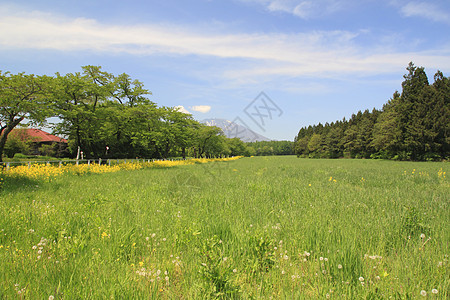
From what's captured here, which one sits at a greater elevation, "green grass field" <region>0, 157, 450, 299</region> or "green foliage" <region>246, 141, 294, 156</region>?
"green foliage" <region>246, 141, 294, 156</region>

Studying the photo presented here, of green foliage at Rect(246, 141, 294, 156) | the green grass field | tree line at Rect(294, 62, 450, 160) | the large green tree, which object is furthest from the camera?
green foliage at Rect(246, 141, 294, 156)

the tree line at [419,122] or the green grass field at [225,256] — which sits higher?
the tree line at [419,122]

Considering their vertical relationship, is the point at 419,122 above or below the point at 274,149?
above

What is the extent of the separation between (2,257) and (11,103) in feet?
47.7

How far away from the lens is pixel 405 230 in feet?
11.5

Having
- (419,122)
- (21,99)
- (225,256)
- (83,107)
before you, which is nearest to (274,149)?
(419,122)

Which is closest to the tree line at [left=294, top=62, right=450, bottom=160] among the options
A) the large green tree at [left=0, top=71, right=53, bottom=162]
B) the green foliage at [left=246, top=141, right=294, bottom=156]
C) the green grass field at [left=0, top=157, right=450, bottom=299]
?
the green grass field at [left=0, top=157, right=450, bottom=299]

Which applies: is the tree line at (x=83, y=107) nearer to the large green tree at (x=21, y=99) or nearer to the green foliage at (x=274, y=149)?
the large green tree at (x=21, y=99)

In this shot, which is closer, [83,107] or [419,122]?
[83,107]

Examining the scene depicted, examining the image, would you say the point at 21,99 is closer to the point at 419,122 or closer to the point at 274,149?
the point at 419,122

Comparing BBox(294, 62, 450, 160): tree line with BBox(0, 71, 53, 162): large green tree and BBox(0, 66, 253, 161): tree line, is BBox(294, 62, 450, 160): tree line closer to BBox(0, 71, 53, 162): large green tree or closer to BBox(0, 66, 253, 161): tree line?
BBox(0, 66, 253, 161): tree line

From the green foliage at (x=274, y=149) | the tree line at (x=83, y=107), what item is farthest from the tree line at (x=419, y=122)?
the green foliage at (x=274, y=149)

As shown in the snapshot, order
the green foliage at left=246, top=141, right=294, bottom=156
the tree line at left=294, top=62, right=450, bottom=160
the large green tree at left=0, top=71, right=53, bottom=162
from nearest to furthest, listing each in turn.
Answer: the large green tree at left=0, top=71, right=53, bottom=162 → the tree line at left=294, top=62, right=450, bottom=160 → the green foliage at left=246, top=141, right=294, bottom=156

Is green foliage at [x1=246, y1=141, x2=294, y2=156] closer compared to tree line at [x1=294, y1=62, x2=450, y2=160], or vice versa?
tree line at [x1=294, y1=62, x2=450, y2=160]
